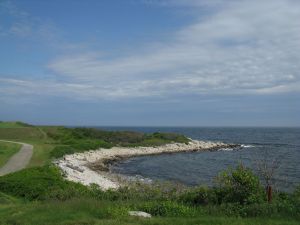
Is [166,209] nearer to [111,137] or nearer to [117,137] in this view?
[111,137]

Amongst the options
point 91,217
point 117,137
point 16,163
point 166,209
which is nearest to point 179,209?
point 166,209

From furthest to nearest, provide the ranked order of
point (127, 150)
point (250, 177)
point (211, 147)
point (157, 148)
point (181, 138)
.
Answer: point (181, 138), point (211, 147), point (157, 148), point (127, 150), point (250, 177)

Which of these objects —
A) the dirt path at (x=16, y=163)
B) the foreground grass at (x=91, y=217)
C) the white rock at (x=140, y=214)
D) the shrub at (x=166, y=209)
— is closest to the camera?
the foreground grass at (x=91, y=217)

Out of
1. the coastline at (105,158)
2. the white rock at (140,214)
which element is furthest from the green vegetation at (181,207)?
the coastline at (105,158)

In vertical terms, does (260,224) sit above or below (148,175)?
above

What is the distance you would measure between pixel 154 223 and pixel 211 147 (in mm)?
71572

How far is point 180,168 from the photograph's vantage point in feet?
157

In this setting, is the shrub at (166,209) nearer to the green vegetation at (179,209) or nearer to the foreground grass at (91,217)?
the green vegetation at (179,209)

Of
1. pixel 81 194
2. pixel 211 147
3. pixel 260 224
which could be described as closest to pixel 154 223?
pixel 260 224

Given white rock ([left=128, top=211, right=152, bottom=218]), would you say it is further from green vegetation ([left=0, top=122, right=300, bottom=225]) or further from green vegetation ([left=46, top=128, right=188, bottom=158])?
green vegetation ([left=46, top=128, right=188, bottom=158])

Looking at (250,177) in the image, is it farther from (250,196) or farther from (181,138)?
(181,138)

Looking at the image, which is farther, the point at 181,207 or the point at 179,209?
the point at 181,207

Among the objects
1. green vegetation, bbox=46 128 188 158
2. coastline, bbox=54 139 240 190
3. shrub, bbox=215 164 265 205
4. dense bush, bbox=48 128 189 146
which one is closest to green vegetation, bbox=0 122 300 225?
shrub, bbox=215 164 265 205

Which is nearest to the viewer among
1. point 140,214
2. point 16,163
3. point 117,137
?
point 140,214
